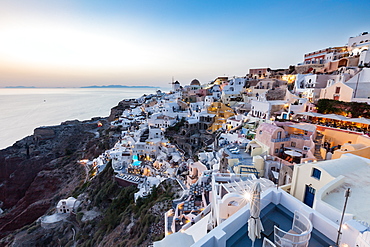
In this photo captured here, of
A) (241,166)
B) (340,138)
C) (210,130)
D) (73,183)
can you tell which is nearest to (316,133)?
(340,138)

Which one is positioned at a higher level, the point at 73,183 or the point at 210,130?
the point at 210,130

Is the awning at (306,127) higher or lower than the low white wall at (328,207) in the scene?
lower

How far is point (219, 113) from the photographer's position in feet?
108

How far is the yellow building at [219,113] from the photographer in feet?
99.3

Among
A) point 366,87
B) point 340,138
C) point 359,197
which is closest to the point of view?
point 359,197

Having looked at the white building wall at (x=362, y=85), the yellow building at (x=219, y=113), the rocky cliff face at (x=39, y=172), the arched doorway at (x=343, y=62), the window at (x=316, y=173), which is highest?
the arched doorway at (x=343, y=62)

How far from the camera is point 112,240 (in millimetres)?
16500

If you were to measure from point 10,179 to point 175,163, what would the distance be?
41.6 meters

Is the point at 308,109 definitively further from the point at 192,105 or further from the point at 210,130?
the point at 192,105

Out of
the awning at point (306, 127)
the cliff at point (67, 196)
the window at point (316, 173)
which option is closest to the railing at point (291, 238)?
the window at point (316, 173)

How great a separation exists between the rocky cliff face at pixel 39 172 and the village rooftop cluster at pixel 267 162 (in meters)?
6.58

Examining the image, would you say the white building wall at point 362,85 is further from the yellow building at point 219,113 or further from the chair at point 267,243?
the chair at point 267,243

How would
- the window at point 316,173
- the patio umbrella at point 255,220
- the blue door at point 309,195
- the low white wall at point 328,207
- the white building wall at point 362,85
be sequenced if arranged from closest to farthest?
the patio umbrella at point 255,220, the low white wall at point 328,207, the window at point 316,173, the blue door at point 309,195, the white building wall at point 362,85

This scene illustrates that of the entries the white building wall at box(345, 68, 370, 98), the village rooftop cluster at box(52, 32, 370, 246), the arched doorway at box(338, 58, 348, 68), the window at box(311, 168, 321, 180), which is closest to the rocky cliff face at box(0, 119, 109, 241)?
the village rooftop cluster at box(52, 32, 370, 246)
